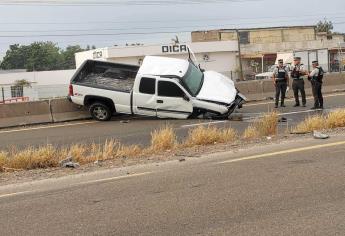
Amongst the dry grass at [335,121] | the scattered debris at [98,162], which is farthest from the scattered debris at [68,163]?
the dry grass at [335,121]

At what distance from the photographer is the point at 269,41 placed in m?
84.8

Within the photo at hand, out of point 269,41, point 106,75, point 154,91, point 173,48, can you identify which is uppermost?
point 269,41

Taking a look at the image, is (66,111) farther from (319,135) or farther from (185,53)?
(185,53)

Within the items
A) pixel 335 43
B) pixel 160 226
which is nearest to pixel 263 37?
pixel 335 43

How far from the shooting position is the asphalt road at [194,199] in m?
5.62

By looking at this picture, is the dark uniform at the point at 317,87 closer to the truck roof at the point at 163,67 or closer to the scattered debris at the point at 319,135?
the truck roof at the point at 163,67

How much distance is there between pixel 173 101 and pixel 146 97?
2.71ft

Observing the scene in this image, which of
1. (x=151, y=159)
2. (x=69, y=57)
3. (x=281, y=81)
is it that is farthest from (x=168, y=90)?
(x=69, y=57)

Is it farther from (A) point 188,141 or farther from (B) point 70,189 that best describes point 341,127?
(B) point 70,189

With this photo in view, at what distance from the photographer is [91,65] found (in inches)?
708

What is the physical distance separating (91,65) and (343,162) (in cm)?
1100

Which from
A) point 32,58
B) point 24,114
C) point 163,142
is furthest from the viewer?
point 32,58

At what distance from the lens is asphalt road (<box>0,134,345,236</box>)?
5617 mm

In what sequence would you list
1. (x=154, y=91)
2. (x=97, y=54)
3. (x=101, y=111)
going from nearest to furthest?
(x=154, y=91)
(x=101, y=111)
(x=97, y=54)
